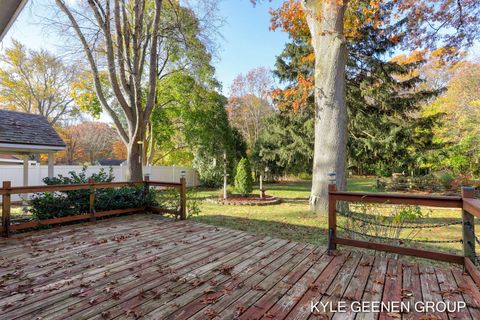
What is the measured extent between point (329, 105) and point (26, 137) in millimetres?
9523

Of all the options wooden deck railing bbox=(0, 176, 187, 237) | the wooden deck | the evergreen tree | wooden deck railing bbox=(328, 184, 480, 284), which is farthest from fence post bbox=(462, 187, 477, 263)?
the evergreen tree

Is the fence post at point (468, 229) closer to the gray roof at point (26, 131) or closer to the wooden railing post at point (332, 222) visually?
the wooden railing post at point (332, 222)

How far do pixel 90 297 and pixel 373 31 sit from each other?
12272 mm

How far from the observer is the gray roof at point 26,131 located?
8.16 metres

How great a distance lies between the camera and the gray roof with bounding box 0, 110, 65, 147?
816 cm

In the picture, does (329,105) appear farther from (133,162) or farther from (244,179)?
(133,162)

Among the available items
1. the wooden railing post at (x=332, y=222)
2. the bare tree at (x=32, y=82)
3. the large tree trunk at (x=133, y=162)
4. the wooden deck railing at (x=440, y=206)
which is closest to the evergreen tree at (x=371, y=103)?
the large tree trunk at (x=133, y=162)

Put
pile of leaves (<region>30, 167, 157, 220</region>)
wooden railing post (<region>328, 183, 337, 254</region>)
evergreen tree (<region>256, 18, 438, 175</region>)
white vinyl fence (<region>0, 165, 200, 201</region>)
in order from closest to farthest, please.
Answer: wooden railing post (<region>328, 183, 337, 254</region>) < pile of leaves (<region>30, 167, 157, 220</region>) < white vinyl fence (<region>0, 165, 200, 201</region>) < evergreen tree (<region>256, 18, 438, 175</region>)

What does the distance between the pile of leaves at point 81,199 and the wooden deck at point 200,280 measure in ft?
2.90

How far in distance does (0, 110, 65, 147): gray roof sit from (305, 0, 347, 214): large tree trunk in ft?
28.8

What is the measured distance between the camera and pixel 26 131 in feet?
29.4

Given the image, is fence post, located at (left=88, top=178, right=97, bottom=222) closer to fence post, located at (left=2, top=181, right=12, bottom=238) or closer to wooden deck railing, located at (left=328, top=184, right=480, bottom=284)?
fence post, located at (left=2, top=181, right=12, bottom=238)

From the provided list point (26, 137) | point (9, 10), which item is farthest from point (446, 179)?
point (26, 137)

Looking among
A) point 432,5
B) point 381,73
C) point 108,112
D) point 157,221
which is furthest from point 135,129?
point 381,73
